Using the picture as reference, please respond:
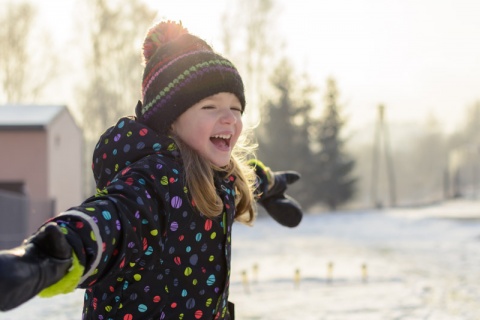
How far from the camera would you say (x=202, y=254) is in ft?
6.82

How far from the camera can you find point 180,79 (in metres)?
2.19

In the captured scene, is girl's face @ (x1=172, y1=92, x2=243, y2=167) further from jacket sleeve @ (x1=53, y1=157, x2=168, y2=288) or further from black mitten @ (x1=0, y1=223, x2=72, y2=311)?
black mitten @ (x1=0, y1=223, x2=72, y2=311)

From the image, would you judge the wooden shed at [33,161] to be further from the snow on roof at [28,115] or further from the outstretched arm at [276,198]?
the outstretched arm at [276,198]

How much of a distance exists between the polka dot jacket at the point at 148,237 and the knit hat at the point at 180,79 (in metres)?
0.11

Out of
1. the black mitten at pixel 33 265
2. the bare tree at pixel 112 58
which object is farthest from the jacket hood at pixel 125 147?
the bare tree at pixel 112 58

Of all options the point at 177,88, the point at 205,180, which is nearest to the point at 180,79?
the point at 177,88

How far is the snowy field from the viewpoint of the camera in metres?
6.47

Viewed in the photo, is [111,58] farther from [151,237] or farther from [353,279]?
[151,237]

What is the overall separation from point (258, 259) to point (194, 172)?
35.2ft

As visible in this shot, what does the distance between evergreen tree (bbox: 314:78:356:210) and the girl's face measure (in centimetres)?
3261

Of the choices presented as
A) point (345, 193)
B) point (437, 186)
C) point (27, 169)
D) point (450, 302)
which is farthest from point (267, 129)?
point (437, 186)

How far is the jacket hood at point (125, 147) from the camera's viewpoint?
2.04 m

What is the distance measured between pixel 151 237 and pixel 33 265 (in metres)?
0.50

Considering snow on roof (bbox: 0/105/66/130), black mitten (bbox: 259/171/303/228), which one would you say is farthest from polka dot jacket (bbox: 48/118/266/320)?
snow on roof (bbox: 0/105/66/130)
